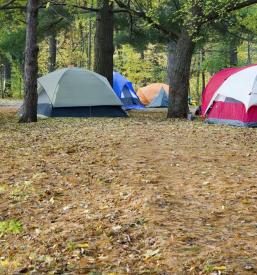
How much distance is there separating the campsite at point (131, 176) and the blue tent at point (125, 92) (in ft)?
16.5

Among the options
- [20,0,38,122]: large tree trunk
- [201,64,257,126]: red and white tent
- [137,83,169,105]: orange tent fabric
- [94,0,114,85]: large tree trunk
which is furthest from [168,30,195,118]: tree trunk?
[137,83,169,105]: orange tent fabric

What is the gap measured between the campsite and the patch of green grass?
0.06 ft

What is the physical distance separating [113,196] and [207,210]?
1120 millimetres

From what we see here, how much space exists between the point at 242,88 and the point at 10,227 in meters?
9.42

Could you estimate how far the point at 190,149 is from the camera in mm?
8070

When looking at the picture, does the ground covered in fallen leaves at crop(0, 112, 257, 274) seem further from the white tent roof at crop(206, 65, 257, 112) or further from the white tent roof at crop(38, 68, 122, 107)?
the white tent roof at crop(38, 68, 122, 107)

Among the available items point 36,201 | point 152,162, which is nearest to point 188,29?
point 152,162

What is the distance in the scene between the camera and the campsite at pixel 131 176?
3869 millimetres

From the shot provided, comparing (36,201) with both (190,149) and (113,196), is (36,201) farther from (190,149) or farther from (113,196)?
(190,149)

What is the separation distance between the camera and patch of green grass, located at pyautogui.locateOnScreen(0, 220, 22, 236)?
4572 mm

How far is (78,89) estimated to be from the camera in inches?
598

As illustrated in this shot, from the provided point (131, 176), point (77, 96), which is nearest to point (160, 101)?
point (77, 96)

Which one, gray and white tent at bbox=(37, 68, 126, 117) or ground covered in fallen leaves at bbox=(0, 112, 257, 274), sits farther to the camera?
gray and white tent at bbox=(37, 68, 126, 117)

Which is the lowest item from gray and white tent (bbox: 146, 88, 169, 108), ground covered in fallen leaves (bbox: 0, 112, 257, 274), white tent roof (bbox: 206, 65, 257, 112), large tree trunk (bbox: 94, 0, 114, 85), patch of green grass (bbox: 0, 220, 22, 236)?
patch of green grass (bbox: 0, 220, 22, 236)
